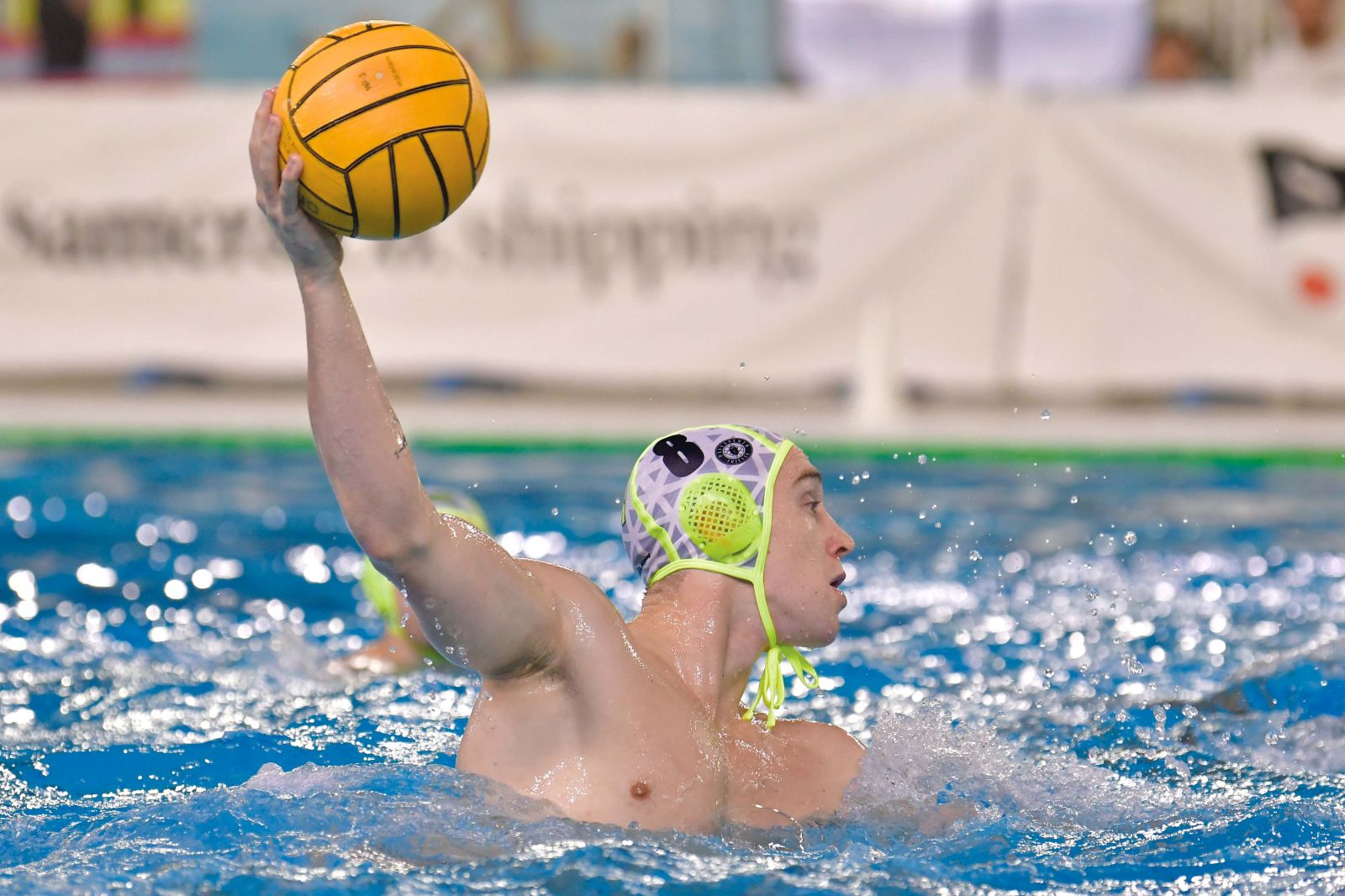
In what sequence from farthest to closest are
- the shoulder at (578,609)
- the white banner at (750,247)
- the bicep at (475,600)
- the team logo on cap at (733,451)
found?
the white banner at (750,247), the team logo on cap at (733,451), the shoulder at (578,609), the bicep at (475,600)

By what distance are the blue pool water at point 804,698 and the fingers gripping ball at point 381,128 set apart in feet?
3.03

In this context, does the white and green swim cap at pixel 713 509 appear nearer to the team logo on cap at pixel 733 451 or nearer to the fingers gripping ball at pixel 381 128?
the team logo on cap at pixel 733 451

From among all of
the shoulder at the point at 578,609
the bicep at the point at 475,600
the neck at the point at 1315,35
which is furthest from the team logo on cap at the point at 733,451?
the neck at the point at 1315,35

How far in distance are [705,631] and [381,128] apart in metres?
1.03

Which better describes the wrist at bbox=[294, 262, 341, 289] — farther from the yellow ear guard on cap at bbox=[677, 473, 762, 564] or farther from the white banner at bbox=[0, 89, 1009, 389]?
the white banner at bbox=[0, 89, 1009, 389]

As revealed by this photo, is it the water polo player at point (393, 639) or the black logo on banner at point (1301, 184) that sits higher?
the black logo on banner at point (1301, 184)

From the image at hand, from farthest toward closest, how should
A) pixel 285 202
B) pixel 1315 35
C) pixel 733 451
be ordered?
→ pixel 1315 35 < pixel 733 451 < pixel 285 202

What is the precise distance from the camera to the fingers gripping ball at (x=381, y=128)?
7.01ft

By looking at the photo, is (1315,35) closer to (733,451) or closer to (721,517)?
(733,451)

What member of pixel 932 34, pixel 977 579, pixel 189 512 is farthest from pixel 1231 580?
pixel 932 34

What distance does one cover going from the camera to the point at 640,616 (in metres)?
2.84

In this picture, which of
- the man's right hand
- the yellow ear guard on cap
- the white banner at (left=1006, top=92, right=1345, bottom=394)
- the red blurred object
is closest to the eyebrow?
the yellow ear guard on cap

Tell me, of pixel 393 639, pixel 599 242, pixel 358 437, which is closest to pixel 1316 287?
pixel 599 242

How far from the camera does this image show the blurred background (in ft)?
29.6
